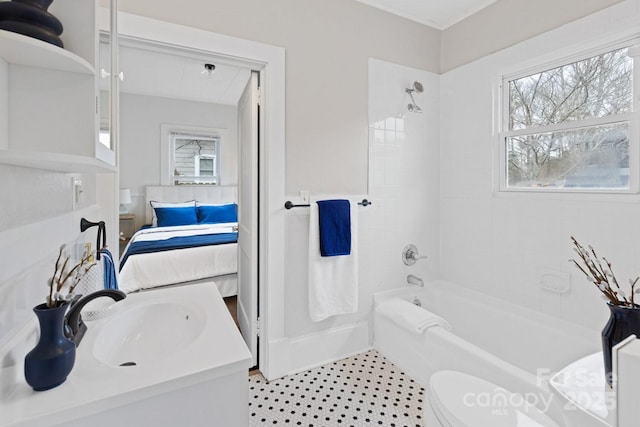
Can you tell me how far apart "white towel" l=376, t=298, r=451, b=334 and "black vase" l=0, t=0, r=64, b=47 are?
81.7 inches

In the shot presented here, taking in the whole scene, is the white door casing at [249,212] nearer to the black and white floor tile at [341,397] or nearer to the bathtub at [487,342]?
the black and white floor tile at [341,397]

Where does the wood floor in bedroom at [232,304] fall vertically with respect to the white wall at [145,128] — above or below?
below

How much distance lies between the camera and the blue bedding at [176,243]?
3158 millimetres

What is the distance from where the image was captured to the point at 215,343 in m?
0.93

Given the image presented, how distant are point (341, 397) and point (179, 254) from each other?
217cm

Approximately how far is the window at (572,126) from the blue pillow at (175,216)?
3.90 meters

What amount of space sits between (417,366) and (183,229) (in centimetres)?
322

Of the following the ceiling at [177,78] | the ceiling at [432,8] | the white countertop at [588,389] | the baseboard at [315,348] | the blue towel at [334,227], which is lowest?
the baseboard at [315,348]

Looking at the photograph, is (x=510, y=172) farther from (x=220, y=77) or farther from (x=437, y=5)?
(x=220, y=77)

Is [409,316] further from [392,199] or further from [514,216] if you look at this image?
[514,216]

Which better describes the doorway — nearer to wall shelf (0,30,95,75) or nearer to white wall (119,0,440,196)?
white wall (119,0,440,196)

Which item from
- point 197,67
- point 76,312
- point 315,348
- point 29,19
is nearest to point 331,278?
point 315,348

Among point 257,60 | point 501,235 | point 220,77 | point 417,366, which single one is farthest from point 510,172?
point 220,77

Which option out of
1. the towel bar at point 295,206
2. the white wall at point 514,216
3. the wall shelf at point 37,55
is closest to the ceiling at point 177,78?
the towel bar at point 295,206
